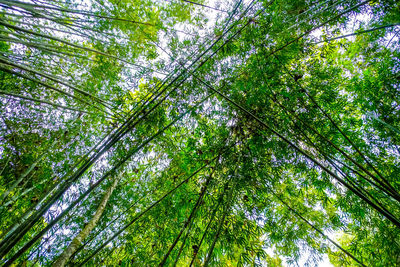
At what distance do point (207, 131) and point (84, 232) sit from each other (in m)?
2.09

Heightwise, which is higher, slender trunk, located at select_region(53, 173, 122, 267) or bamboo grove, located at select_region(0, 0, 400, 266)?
bamboo grove, located at select_region(0, 0, 400, 266)

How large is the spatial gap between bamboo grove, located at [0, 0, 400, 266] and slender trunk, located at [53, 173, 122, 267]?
2 cm

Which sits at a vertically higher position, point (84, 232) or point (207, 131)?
point (207, 131)

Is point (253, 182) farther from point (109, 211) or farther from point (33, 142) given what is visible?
point (33, 142)

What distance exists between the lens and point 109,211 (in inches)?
114

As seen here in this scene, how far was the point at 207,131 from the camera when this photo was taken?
8.59 feet

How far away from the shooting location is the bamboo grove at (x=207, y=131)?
83.4 inches

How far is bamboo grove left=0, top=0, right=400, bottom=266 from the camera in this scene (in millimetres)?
2119

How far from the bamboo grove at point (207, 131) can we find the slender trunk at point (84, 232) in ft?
0.06

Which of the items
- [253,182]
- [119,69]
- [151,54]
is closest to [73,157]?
[119,69]

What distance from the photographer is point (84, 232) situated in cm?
243

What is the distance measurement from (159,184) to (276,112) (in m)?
1.95

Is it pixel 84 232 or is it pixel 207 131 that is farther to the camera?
pixel 207 131

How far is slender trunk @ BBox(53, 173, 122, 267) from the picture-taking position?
2.03 metres
